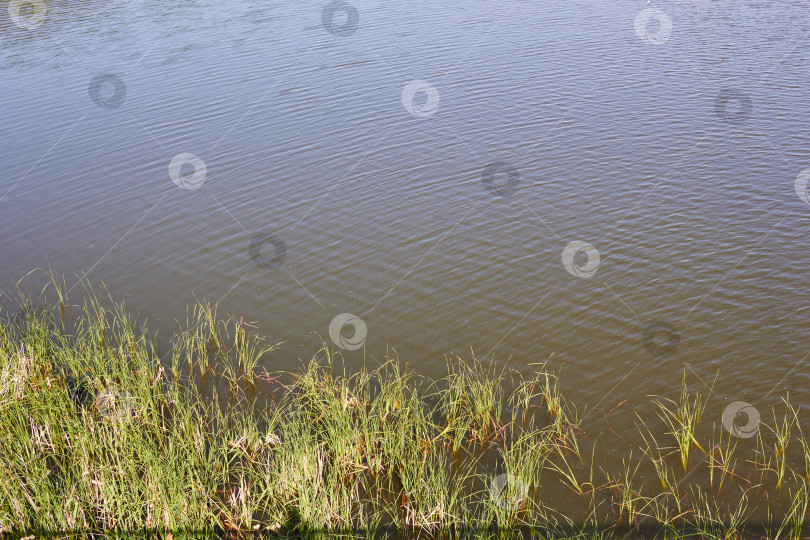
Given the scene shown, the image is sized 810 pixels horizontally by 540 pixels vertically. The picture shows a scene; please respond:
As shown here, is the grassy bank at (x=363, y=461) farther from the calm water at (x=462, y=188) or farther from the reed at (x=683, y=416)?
the calm water at (x=462, y=188)

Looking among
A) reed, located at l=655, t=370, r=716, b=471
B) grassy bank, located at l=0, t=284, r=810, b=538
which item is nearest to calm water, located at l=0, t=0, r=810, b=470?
reed, located at l=655, t=370, r=716, b=471

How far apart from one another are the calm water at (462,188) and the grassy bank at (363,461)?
19.5 inches

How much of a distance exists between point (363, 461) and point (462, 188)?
21.3 ft

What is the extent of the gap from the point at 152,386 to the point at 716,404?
5837 mm

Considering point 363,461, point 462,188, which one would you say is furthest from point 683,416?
point 462,188

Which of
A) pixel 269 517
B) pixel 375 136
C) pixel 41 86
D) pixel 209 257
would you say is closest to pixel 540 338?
pixel 269 517

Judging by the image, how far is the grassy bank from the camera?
18.6 ft

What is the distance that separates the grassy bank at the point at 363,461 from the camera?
5656 mm

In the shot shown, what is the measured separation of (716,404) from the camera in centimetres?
721

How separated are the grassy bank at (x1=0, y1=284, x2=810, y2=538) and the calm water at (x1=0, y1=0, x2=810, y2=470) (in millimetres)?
495

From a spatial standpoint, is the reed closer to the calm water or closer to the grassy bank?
the grassy bank

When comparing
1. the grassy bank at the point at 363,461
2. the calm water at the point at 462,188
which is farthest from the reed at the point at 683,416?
the calm water at the point at 462,188

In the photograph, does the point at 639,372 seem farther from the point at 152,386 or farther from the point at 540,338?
the point at 152,386

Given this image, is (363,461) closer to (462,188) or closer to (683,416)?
(683,416)
